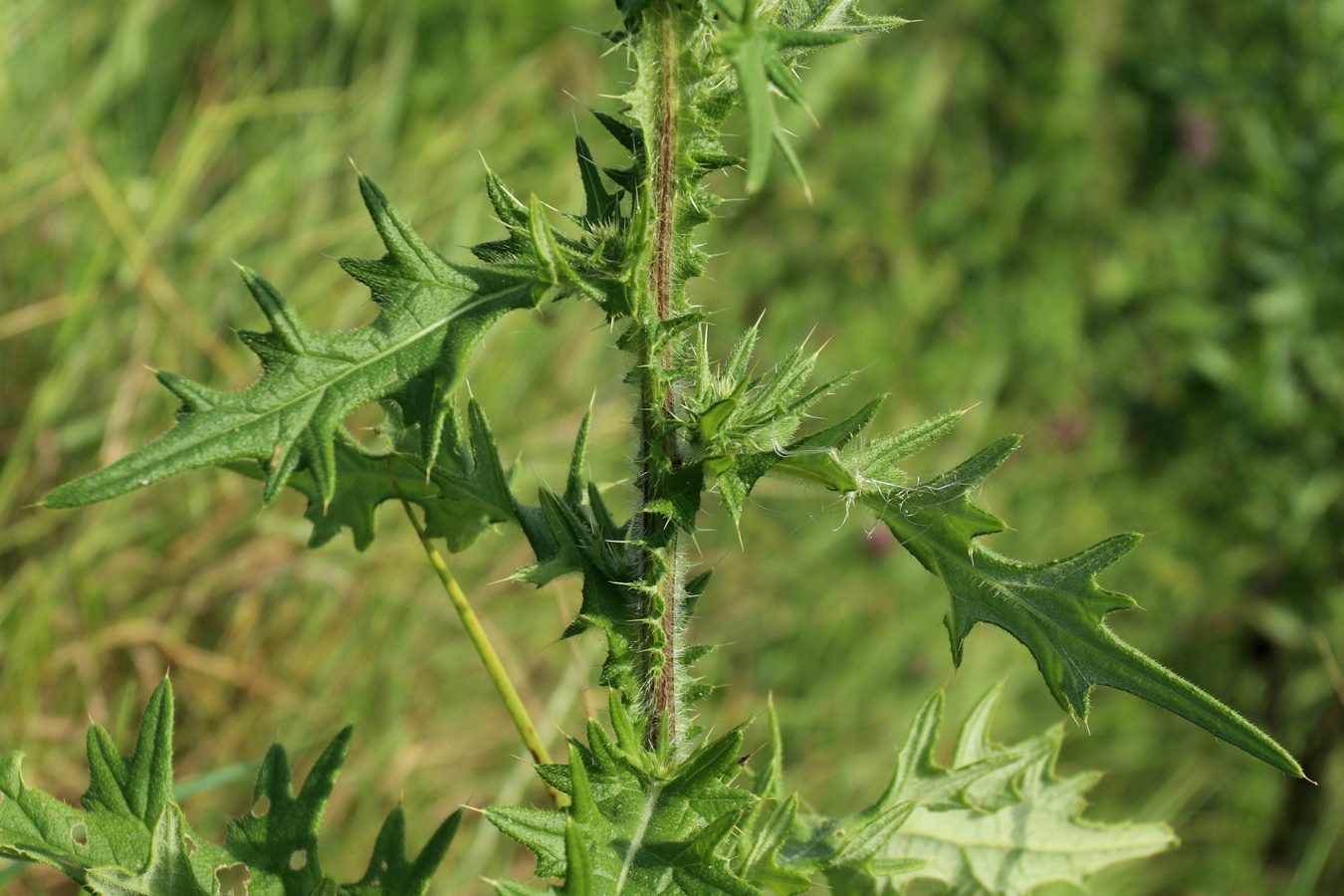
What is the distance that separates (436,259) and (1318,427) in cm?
464

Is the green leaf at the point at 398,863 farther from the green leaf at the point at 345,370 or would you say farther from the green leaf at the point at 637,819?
the green leaf at the point at 345,370

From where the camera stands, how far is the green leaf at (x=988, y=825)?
1.87 m

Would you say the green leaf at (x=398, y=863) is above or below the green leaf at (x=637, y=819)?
below

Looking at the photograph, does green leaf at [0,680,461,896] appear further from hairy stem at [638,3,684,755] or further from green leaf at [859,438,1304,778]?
green leaf at [859,438,1304,778]

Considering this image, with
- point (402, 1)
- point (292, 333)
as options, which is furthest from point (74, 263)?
point (292, 333)

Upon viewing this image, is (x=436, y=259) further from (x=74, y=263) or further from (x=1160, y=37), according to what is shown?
(x=1160, y=37)

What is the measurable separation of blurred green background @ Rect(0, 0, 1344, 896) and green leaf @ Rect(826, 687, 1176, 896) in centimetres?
153

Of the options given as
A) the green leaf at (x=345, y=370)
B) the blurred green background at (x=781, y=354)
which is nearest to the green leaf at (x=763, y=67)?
the green leaf at (x=345, y=370)

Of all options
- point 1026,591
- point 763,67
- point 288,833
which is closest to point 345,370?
point 763,67

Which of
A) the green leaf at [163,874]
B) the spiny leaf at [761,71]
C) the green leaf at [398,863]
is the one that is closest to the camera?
the spiny leaf at [761,71]

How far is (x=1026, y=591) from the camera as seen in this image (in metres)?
1.46

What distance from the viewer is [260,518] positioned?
12.5 feet

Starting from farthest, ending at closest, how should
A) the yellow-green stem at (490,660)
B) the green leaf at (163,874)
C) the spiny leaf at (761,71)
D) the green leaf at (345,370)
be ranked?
the yellow-green stem at (490,660) → the green leaf at (163,874) → the green leaf at (345,370) → the spiny leaf at (761,71)

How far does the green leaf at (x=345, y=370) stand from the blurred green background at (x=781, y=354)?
2.27m
